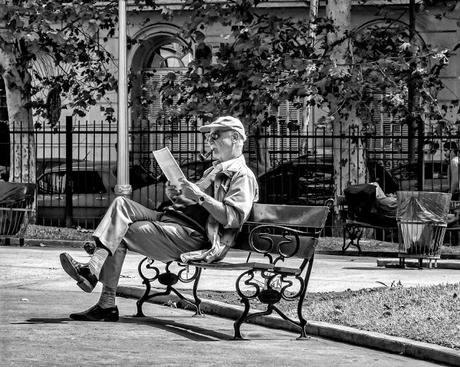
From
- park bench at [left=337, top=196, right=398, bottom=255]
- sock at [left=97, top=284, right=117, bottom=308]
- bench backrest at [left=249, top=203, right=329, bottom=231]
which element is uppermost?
bench backrest at [left=249, top=203, right=329, bottom=231]

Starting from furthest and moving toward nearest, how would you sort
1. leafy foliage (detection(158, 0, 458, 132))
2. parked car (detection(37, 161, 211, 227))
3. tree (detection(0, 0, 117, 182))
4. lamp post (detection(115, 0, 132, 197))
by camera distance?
parked car (detection(37, 161, 211, 227)), tree (detection(0, 0, 117, 182)), leafy foliage (detection(158, 0, 458, 132)), lamp post (detection(115, 0, 132, 197))

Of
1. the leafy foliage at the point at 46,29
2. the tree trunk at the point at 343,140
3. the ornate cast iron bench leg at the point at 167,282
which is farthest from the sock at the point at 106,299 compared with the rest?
the leafy foliage at the point at 46,29

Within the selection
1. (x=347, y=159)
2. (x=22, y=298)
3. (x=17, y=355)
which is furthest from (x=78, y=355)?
(x=347, y=159)

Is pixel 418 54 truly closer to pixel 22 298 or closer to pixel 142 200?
pixel 142 200

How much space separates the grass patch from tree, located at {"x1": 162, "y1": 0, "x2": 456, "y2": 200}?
36.8ft

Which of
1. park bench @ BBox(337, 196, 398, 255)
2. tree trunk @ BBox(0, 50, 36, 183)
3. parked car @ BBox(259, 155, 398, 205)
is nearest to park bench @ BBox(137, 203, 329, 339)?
park bench @ BBox(337, 196, 398, 255)

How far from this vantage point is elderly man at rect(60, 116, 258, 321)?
10062mm

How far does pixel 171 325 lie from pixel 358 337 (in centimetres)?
155

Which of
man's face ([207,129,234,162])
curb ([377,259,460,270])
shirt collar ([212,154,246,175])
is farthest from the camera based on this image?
curb ([377,259,460,270])

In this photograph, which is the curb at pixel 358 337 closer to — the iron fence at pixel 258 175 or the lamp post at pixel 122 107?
the lamp post at pixel 122 107

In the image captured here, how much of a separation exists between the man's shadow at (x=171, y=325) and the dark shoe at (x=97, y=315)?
6 centimetres

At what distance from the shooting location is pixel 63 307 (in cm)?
1156

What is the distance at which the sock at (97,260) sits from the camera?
9898 millimetres

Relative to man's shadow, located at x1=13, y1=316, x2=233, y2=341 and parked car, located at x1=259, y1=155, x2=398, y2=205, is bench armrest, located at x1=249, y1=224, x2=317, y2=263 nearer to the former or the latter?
man's shadow, located at x1=13, y1=316, x2=233, y2=341
